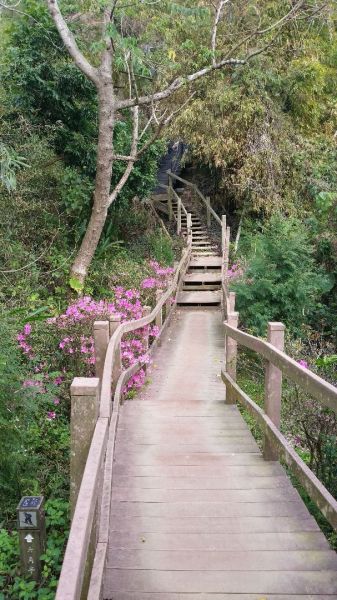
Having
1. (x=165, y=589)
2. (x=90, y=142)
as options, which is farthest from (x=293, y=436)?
(x=90, y=142)

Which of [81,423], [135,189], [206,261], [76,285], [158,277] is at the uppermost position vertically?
[135,189]

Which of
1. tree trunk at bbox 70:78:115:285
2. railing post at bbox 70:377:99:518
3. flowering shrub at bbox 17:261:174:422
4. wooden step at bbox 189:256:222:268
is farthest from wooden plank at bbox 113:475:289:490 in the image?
wooden step at bbox 189:256:222:268

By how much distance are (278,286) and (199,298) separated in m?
5.46

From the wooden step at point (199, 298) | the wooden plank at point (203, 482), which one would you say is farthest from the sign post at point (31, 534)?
the wooden step at point (199, 298)

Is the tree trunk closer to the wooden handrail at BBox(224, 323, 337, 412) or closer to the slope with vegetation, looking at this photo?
the slope with vegetation

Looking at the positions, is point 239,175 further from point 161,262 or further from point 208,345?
point 208,345

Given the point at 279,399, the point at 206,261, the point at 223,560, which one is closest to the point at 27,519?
the point at 223,560

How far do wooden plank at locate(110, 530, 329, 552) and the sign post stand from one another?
875mm

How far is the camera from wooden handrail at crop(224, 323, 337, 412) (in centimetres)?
256

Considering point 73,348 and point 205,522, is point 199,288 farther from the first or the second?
point 205,522

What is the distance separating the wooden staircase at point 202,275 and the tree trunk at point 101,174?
16.0 ft

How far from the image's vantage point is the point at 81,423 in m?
2.12

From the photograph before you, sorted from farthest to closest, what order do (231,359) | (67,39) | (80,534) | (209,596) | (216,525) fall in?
(67,39), (231,359), (216,525), (209,596), (80,534)

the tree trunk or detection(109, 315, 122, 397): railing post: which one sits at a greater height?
the tree trunk
